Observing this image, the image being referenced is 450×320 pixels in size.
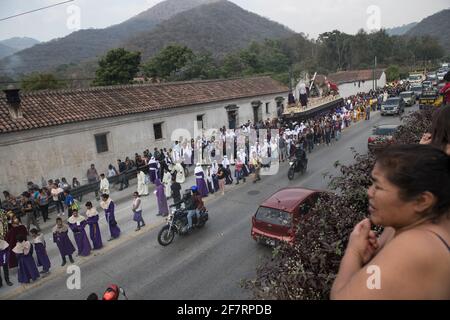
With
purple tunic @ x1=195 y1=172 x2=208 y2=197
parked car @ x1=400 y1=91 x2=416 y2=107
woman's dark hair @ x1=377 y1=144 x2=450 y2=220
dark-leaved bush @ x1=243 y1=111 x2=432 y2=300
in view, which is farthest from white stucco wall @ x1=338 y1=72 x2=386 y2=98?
woman's dark hair @ x1=377 y1=144 x2=450 y2=220

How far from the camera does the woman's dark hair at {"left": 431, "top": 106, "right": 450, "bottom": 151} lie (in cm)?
311

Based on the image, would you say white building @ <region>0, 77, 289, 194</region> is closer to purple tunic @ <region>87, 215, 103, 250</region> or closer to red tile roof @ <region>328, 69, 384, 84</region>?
purple tunic @ <region>87, 215, 103, 250</region>

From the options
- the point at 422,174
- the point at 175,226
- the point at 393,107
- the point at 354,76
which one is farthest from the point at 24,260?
the point at 354,76

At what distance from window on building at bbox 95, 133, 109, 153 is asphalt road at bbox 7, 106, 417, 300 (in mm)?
9737

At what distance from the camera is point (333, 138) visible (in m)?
25.2

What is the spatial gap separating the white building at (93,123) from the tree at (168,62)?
2260 centimetres

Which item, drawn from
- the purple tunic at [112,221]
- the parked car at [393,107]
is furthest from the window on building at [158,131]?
the parked car at [393,107]

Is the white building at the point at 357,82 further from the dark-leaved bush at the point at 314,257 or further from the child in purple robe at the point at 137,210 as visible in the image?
the dark-leaved bush at the point at 314,257

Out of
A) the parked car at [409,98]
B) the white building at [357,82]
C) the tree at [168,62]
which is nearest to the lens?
the parked car at [409,98]

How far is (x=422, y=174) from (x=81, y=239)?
10.2 meters

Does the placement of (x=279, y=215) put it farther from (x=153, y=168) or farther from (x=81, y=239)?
(x=153, y=168)

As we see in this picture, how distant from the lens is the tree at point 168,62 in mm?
50062

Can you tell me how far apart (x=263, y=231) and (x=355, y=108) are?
91.4 feet
